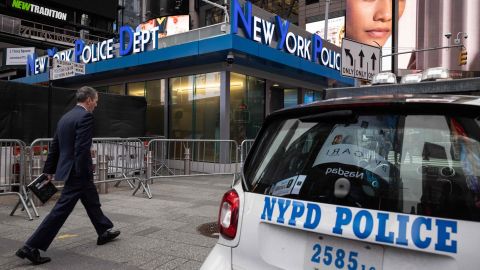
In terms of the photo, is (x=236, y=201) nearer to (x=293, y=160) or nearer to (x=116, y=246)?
(x=293, y=160)

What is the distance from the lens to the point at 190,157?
1289 cm

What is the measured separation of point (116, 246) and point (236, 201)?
3.32 meters

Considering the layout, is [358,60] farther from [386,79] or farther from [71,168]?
[71,168]

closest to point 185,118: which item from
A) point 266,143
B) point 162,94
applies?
point 162,94

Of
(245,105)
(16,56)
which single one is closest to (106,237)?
(245,105)

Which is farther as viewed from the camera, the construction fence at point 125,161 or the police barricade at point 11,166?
the construction fence at point 125,161

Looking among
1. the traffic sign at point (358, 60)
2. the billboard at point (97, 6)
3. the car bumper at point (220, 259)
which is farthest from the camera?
the billboard at point (97, 6)

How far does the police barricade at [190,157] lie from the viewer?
11.9m

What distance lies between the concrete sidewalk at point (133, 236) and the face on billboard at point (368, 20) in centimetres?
3479

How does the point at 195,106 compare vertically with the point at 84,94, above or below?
above

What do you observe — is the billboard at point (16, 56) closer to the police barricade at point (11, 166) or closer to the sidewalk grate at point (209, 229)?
the police barricade at point (11, 166)

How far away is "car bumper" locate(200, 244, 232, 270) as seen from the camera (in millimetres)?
2637

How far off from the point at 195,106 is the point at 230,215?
42.2 ft

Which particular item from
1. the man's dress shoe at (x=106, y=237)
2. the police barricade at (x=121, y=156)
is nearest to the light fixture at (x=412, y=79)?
the man's dress shoe at (x=106, y=237)
